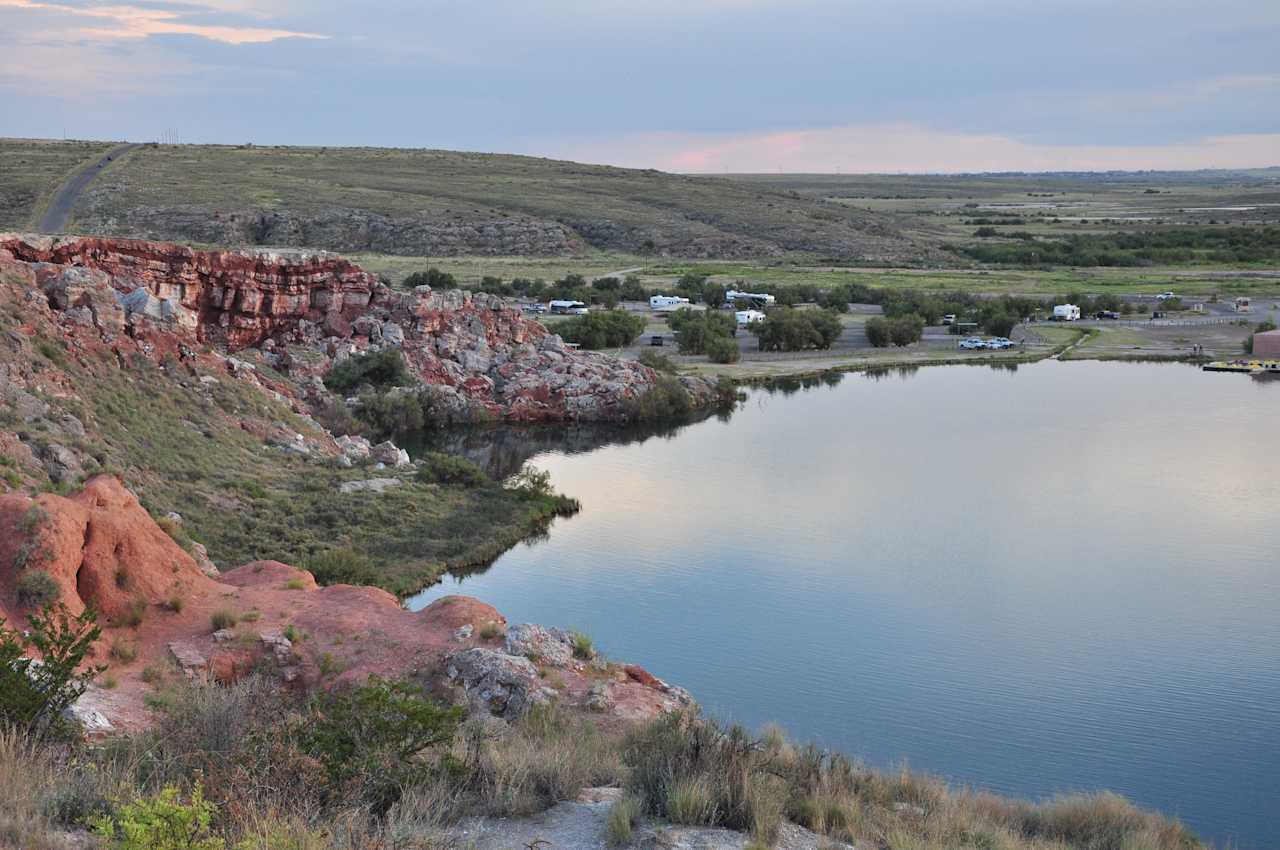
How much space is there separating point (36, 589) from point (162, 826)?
346 inches

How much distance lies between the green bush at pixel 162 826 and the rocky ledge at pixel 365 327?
2875 centimetres

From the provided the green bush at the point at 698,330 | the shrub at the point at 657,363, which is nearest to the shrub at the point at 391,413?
the shrub at the point at 657,363

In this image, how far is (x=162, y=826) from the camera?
7340 millimetres

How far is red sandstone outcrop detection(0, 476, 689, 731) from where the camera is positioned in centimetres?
1505

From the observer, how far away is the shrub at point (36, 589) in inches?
589

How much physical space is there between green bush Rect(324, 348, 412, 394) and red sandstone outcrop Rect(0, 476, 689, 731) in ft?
85.8

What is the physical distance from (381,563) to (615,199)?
99926 millimetres

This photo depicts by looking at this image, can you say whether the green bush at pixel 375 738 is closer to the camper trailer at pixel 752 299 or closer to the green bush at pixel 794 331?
the green bush at pixel 794 331

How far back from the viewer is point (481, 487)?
110ft

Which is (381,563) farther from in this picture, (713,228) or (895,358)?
(713,228)

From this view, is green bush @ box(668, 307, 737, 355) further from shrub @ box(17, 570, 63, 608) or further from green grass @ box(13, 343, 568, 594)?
shrub @ box(17, 570, 63, 608)

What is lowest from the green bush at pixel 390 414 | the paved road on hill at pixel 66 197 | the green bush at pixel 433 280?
the green bush at pixel 390 414

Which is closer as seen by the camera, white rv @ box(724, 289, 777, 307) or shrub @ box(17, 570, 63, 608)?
shrub @ box(17, 570, 63, 608)

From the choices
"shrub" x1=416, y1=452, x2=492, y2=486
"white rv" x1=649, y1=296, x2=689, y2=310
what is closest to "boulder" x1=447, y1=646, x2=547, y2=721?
"shrub" x1=416, y1=452, x2=492, y2=486
